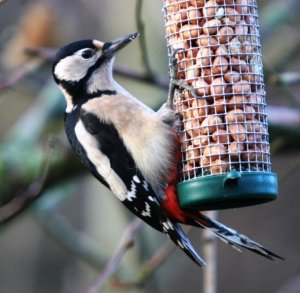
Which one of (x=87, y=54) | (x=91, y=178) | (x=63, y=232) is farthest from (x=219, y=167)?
(x=91, y=178)

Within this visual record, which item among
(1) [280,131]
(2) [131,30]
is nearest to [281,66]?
(1) [280,131]

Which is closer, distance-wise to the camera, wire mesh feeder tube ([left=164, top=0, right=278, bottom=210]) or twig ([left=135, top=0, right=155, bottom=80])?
wire mesh feeder tube ([left=164, top=0, right=278, bottom=210])

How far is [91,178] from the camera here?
7.96m

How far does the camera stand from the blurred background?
6.67 meters

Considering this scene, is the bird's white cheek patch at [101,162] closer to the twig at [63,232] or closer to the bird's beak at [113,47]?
the bird's beak at [113,47]

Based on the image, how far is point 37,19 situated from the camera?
759cm

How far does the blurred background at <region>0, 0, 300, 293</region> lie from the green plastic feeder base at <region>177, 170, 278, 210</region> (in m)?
1.12

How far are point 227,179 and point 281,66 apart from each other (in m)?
2.89

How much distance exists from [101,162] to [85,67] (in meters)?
0.61

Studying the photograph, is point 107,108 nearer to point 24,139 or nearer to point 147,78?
point 147,78

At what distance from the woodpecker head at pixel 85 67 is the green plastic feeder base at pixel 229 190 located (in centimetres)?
93

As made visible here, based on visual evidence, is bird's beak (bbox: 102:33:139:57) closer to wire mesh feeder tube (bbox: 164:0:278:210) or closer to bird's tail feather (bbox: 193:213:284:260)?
wire mesh feeder tube (bbox: 164:0:278:210)

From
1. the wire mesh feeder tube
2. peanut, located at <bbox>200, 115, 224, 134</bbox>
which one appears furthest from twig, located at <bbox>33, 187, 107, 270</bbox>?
peanut, located at <bbox>200, 115, 224, 134</bbox>

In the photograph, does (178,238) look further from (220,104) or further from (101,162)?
(220,104)
